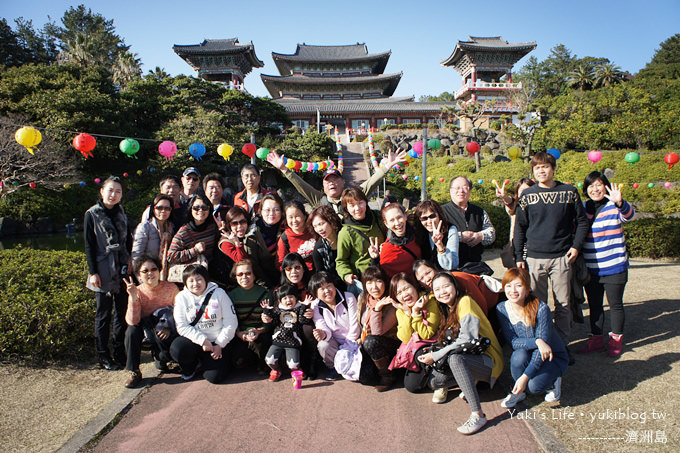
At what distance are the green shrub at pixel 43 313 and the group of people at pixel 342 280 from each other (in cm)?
32

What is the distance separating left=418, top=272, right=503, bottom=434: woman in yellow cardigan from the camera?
261 centimetres

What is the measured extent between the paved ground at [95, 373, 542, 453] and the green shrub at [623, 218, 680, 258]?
21.3 feet

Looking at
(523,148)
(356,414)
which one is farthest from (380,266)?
(523,148)

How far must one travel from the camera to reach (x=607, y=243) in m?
3.46

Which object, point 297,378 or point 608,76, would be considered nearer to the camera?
point 297,378

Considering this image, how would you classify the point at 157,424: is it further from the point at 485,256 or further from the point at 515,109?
the point at 515,109

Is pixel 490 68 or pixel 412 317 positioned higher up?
pixel 490 68

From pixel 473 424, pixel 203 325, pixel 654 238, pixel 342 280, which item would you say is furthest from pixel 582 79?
pixel 203 325

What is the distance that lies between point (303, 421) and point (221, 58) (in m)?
33.1

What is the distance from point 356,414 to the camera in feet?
8.98

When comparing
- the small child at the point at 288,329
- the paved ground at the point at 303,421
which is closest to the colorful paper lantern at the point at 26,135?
the paved ground at the point at 303,421

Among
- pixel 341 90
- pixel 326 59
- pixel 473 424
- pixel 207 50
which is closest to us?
pixel 473 424

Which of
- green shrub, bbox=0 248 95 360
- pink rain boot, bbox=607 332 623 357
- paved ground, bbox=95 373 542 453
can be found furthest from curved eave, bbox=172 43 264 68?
pink rain boot, bbox=607 332 623 357

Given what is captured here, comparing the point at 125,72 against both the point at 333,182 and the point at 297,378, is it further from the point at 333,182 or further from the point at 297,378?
the point at 297,378
